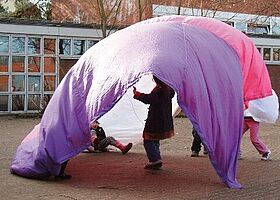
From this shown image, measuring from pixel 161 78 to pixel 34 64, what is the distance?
1630 cm

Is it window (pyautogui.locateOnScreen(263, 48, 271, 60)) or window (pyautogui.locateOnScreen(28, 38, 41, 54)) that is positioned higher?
window (pyautogui.locateOnScreen(28, 38, 41, 54))

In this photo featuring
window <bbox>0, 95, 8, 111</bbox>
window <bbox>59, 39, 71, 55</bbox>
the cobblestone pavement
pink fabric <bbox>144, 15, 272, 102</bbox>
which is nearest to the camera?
the cobblestone pavement

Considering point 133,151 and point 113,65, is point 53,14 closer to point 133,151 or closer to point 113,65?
point 133,151

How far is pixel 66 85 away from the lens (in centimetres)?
938

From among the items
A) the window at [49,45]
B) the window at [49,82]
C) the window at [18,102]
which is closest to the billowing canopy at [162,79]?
the window at [18,102]

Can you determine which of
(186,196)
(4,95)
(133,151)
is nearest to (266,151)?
(133,151)

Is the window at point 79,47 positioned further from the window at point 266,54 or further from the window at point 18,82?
the window at point 266,54

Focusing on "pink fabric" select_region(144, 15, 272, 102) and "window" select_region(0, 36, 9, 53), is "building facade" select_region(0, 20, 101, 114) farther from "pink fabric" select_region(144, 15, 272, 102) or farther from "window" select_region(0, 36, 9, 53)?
"pink fabric" select_region(144, 15, 272, 102)

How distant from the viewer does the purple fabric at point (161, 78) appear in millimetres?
8297

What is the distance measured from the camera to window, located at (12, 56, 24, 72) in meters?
23.1

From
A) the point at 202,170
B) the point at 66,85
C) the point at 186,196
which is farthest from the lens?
the point at 202,170

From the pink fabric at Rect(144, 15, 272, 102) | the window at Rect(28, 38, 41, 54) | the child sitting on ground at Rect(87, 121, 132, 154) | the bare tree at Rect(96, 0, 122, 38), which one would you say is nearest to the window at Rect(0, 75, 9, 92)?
the window at Rect(28, 38, 41, 54)

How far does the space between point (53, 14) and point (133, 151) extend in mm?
23239

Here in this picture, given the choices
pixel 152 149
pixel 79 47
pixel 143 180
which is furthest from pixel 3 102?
pixel 143 180
